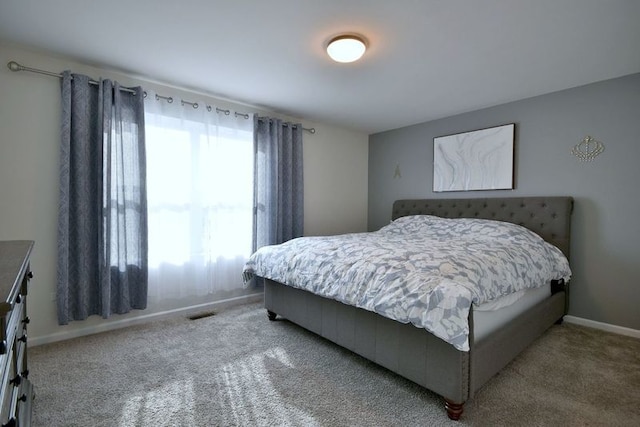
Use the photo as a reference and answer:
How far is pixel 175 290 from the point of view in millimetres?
3039

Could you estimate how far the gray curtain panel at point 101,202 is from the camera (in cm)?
239

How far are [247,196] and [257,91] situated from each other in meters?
1.14

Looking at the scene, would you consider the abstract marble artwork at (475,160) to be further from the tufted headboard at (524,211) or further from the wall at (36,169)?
the wall at (36,169)

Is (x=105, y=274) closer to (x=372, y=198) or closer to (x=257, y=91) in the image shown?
(x=257, y=91)

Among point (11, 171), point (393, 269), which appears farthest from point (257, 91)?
point (393, 269)

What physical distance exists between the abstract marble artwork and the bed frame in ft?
0.77

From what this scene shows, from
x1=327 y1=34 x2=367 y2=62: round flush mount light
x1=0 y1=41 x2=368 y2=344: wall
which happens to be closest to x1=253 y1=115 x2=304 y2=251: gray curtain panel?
x1=0 y1=41 x2=368 y2=344: wall

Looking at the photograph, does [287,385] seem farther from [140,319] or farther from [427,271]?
[140,319]

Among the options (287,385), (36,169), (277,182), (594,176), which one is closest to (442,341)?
(287,385)

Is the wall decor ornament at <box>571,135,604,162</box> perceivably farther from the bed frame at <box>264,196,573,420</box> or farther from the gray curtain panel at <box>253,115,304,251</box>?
the gray curtain panel at <box>253,115,304,251</box>

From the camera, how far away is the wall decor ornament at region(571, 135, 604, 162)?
9.12 feet

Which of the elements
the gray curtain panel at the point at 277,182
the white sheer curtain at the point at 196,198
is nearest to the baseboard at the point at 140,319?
the white sheer curtain at the point at 196,198

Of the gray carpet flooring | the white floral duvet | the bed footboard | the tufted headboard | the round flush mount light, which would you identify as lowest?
the gray carpet flooring

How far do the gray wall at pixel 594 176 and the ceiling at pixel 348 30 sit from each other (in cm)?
20
